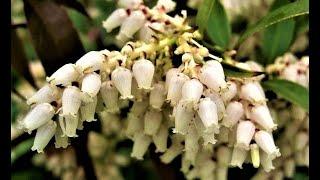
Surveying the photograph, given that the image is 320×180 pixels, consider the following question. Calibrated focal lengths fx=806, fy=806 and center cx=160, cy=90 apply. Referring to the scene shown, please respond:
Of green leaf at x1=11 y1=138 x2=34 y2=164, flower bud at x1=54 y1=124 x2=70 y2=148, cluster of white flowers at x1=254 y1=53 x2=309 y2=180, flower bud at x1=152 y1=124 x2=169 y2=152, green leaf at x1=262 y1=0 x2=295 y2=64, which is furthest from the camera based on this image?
green leaf at x1=11 y1=138 x2=34 y2=164

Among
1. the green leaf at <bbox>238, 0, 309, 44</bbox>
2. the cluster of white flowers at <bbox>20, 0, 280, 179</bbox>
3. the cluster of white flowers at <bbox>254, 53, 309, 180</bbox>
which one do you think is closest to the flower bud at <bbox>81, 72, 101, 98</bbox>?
the cluster of white flowers at <bbox>20, 0, 280, 179</bbox>

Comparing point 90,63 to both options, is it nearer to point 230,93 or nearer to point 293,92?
point 230,93

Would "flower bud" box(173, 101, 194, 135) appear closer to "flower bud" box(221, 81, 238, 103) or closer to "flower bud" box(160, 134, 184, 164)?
"flower bud" box(221, 81, 238, 103)

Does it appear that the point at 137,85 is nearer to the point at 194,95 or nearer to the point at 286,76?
the point at 194,95

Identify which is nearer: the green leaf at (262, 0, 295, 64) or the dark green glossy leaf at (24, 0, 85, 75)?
the dark green glossy leaf at (24, 0, 85, 75)

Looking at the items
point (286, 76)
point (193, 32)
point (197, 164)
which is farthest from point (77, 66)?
point (286, 76)

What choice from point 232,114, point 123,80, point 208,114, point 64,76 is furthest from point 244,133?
point 64,76

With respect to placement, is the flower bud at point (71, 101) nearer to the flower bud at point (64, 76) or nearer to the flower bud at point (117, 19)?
the flower bud at point (64, 76)
